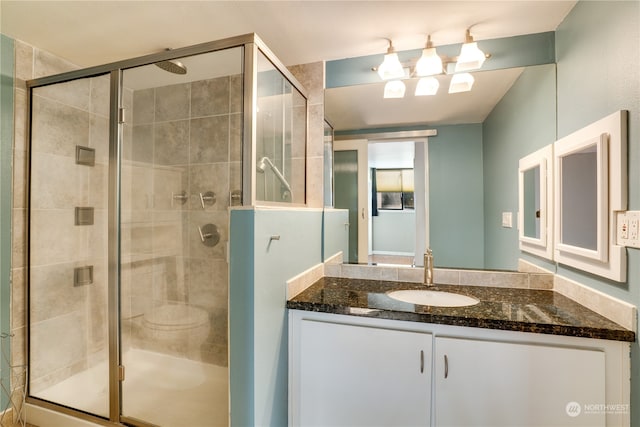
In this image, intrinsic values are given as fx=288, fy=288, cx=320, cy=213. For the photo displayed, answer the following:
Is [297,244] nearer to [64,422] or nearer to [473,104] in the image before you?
[473,104]

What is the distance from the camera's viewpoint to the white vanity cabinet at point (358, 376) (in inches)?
46.0

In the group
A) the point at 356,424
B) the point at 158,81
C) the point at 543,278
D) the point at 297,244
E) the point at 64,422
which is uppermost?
the point at 158,81

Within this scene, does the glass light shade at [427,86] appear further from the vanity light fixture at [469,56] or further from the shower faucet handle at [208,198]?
the shower faucet handle at [208,198]

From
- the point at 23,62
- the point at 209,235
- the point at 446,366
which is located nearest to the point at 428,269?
the point at 446,366

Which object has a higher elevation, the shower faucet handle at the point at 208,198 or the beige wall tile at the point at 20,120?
the beige wall tile at the point at 20,120

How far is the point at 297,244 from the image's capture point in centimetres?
144

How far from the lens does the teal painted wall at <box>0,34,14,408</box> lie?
1.59 meters

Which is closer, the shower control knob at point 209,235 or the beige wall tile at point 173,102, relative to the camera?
the beige wall tile at point 173,102

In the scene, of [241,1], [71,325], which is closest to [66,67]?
[241,1]

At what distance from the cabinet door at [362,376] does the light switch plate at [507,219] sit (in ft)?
2.93

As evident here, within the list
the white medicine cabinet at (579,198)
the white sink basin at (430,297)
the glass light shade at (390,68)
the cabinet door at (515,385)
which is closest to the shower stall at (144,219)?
the glass light shade at (390,68)

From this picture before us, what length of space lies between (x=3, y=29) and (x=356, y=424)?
262 centimetres

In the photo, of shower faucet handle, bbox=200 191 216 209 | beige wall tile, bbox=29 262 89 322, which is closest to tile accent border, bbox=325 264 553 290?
shower faucet handle, bbox=200 191 216 209
